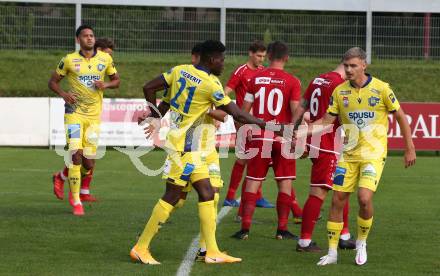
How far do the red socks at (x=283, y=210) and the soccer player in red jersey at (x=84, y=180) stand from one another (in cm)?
409

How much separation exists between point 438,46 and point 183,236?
2195 cm

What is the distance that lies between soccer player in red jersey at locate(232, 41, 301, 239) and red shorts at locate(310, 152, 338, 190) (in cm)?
56

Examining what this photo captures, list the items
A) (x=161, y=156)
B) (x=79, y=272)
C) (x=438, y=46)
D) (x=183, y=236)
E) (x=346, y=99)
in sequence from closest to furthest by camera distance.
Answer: (x=79, y=272) < (x=346, y=99) < (x=183, y=236) < (x=161, y=156) < (x=438, y=46)

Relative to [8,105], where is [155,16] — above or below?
above

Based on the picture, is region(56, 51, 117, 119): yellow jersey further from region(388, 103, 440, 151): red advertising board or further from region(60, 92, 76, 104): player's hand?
region(388, 103, 440, 151): red advertising board

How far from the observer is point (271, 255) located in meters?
9.77

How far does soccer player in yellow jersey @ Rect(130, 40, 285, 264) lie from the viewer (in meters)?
9.19

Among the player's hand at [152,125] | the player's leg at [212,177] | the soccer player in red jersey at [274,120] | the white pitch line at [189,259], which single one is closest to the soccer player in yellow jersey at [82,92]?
the soccer player in red jersey at [274,120]

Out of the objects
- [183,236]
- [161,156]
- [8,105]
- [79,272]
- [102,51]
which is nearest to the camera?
[79,272]

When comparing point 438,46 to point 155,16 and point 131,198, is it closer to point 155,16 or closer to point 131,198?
point 155,16

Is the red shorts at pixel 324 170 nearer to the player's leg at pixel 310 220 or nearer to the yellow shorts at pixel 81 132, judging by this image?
the player's leg at pixel 310 220

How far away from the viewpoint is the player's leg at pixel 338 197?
30.5ft

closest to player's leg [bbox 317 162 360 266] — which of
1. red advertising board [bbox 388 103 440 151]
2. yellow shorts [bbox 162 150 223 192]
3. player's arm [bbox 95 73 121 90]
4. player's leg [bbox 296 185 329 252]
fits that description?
player's leg [bbox 296 185 329 252]

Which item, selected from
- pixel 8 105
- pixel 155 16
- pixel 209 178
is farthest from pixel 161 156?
pixel 209 178
